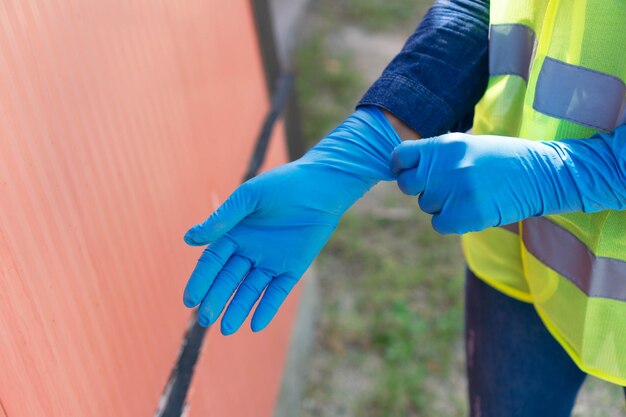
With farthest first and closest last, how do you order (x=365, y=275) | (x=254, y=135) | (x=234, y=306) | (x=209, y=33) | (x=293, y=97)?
1. (x=365, y=275)
2. (x=293, y=97)
3. (x=254, y=135)
4. (x=209, y=33)
5. (x=234, y=306)

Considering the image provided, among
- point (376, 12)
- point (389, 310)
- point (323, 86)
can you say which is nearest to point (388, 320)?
point (389, 310)

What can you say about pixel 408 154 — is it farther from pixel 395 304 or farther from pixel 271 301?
pixel 395 304

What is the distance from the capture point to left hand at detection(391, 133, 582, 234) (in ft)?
3.67

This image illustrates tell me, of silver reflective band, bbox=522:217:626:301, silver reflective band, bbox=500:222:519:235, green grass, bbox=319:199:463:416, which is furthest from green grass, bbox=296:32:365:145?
silver reflective band, bbox=522:217:626:301

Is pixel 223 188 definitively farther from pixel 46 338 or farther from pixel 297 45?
pixel 297 45

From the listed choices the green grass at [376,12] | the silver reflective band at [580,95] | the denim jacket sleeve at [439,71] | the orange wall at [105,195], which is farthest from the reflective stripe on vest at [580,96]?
the green grass at [376,12]

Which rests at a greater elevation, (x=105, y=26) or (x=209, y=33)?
(x=105, y=26)

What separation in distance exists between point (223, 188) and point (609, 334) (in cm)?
97

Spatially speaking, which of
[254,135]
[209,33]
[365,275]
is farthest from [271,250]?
[365,275]

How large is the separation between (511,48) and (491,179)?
0.29 m

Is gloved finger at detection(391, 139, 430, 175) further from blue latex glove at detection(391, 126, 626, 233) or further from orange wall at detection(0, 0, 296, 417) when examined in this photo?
orange wall at detection(0, 0, 296, 417)

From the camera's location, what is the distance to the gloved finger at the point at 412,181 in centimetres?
115

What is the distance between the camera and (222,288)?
3.83ft

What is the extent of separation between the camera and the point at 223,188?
6.07 ft
